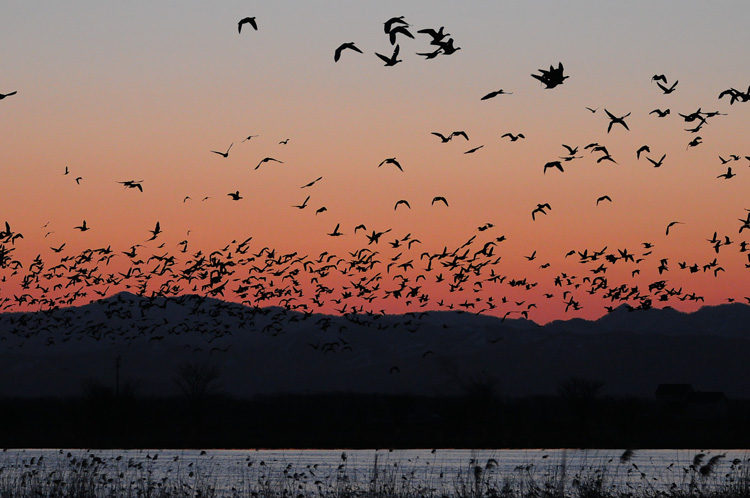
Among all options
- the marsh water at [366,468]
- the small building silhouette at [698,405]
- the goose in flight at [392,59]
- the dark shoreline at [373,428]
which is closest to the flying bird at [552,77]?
the goose in flight at [392,59]

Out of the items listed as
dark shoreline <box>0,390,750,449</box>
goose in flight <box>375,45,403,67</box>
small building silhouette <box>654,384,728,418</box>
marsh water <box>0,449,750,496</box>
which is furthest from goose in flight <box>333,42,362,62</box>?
small building silhouette <box>654,384,728,418</box>

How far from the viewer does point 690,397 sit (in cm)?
16838

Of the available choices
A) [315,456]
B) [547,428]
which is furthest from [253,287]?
[547,428]

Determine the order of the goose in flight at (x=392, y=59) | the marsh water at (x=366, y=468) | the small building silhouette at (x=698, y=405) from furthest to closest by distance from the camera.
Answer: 1. the small building silhouette at (x=698, y=405)
2. the marsh water at (x=366, y=468)
3. the goose in flight at (x=392, y=59)

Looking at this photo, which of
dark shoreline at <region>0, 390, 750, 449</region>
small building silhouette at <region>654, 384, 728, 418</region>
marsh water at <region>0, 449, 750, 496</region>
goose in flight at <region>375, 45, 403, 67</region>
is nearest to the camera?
goose in flight at <region>375, 45, 403, 67</region>

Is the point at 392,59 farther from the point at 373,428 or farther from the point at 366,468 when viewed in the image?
the point at 373,428

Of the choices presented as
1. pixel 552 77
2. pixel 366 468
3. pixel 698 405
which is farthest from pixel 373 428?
pixel 552 77

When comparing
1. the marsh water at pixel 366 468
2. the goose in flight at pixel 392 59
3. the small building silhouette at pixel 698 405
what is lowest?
the marsh water at pixel 366 468

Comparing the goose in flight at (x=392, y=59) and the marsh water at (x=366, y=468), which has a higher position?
the goose in flight at (x=392, y=59)

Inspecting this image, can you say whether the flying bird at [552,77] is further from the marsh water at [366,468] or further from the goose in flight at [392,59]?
the marsh water at [366,468]

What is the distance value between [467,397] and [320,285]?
3082 inches

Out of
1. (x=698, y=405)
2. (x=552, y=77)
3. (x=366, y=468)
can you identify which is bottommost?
(x=366, y=468)

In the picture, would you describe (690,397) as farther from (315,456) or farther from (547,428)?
(315,456)

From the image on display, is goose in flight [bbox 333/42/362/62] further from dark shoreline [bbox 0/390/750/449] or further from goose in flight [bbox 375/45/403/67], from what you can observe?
dark shoreline [bbox 0/390/750/449]
